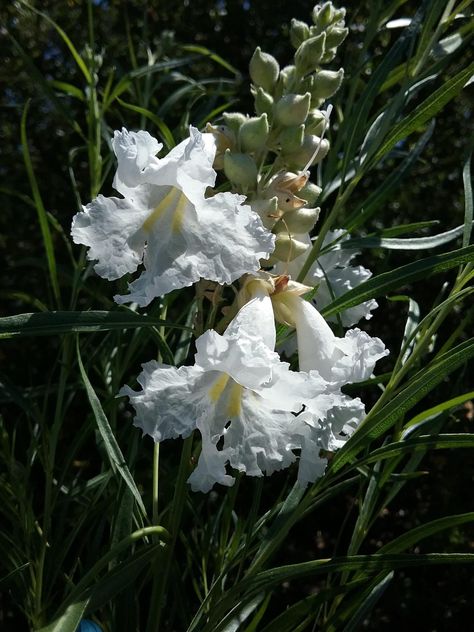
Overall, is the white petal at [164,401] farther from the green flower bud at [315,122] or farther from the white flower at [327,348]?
the green flower bud at [315,122]

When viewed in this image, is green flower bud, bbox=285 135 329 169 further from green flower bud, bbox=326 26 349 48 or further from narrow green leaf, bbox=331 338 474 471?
narrow green leaf, bbox=331 338 474 471

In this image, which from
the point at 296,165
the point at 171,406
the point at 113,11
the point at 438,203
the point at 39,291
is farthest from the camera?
the point at 113,11

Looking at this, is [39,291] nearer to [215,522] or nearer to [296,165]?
[215,522]

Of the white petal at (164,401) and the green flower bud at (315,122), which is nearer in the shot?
the white petal at (164,401)

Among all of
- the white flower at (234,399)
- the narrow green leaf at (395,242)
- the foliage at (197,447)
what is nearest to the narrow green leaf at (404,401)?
the foliage at (197,447)

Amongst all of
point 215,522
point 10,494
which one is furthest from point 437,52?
point 10,494

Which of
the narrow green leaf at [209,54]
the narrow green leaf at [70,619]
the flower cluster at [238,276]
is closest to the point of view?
the narrow green leaf at [70,619]
